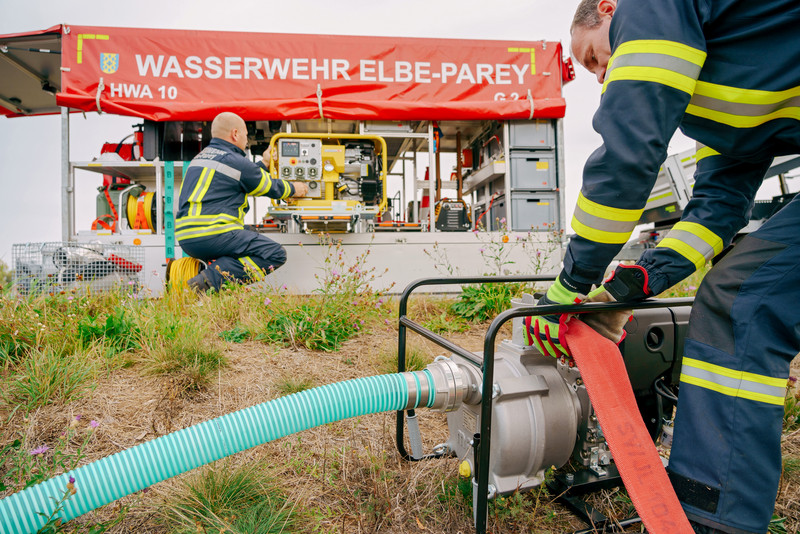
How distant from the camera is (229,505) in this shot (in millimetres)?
1475

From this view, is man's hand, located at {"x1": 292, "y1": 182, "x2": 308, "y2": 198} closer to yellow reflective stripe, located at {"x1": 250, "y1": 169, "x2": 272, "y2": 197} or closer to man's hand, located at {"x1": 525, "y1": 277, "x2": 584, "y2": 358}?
yellow reflective stripe, located at {"x1": 250, "y1": 169, "x2": 272, "y2": 197}

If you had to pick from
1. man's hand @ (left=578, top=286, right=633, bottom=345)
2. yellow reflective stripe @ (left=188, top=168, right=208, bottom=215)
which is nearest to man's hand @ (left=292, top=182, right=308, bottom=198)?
yellow reflective stripe @ (left=188, top=168, right=208, bottom=215)

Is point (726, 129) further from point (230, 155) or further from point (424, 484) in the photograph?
point (230, 155)

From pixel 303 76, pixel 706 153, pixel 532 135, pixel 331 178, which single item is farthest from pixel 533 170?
pixel 706 153

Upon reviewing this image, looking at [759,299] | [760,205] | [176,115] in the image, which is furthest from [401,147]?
[759,299]

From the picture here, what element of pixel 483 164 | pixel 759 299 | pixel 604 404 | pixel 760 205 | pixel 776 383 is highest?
pixel 483 164

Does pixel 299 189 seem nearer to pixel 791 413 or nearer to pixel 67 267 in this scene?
pixel 67 267

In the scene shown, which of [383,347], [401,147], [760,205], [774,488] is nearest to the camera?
[774,488]

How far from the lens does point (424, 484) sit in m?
1.71

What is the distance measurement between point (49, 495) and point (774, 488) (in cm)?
176

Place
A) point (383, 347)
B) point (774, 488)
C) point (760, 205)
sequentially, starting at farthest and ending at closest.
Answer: point (760, 205) → point (383, 347) → point (774, 488)

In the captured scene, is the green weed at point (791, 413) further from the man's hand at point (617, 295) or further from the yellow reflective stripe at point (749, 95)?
the yellow reflective stripe at point (749, 95)

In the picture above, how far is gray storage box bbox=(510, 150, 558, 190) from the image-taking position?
18.9 feet

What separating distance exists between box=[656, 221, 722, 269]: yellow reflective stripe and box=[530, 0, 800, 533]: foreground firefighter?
0.89 ft
